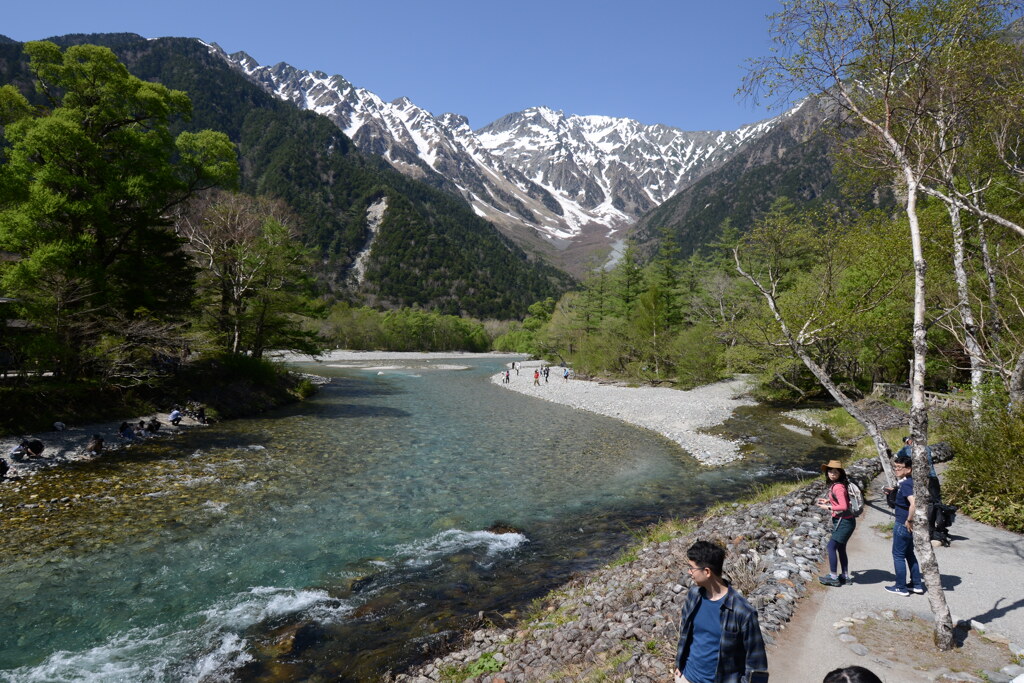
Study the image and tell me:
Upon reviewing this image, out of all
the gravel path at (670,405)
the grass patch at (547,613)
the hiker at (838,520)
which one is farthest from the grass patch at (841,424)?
the grass patch at (547,613)

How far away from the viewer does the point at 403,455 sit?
874 inches

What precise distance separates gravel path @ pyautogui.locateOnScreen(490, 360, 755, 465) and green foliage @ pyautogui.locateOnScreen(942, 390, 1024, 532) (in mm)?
9624

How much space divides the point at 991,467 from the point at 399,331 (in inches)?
5348

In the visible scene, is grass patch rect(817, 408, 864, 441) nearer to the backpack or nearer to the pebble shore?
the backpack

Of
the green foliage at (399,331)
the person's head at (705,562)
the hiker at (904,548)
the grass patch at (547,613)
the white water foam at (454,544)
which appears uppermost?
the green foliage at (399,331)

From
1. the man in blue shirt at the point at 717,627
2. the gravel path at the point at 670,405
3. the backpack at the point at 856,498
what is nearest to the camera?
the man in blue shirt at the point at 717,627

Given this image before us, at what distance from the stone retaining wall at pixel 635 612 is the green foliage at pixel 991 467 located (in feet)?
11.1

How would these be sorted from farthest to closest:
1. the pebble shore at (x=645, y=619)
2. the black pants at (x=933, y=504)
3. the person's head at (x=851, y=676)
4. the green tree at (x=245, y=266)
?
the green tree at (x=245, y=266)
the black pants at (x=933, y=504)
the pebble shore at (x=645, y=619)
the person's head at (x=851, y=676)

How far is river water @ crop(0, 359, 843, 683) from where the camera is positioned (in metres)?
8.21

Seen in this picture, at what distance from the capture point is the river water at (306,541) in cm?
821

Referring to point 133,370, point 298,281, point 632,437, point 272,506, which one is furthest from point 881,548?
point 298,281

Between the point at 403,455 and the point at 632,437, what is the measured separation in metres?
12.6

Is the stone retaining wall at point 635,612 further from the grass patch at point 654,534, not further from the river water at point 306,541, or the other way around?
the river water at point 306,541

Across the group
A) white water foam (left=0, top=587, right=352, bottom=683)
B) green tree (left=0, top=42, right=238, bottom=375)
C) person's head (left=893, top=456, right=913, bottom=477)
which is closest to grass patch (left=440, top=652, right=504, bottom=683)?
white water foam (left=0, top=587, right=352, bottom=683)
